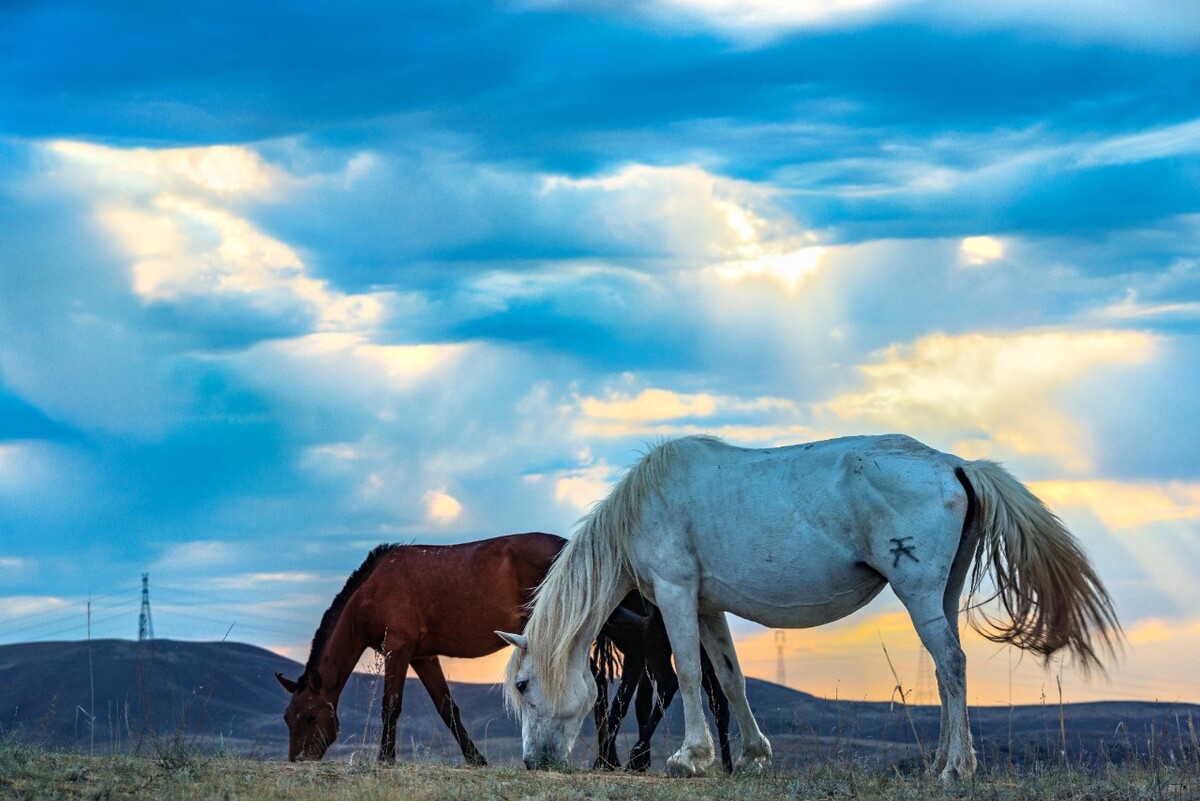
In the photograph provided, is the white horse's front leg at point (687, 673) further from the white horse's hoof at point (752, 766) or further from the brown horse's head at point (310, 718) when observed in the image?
the brown horse's head at point (310, 718)

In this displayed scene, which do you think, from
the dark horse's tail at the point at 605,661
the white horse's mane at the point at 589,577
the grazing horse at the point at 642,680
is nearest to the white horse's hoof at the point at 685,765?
the white horse's mane at the point at 589,577

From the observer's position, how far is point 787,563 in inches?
383

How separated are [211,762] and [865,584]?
4926mm

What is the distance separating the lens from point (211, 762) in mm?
8672

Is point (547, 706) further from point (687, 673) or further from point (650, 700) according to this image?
point (650, 700)

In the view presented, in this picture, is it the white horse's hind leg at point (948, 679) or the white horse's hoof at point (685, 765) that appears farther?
the white horse's hoof at point (685, 765)

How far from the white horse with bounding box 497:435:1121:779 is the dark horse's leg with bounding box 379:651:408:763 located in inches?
80.0

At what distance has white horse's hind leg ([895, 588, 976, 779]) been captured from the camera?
29.5 ft

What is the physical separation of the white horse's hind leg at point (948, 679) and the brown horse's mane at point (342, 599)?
6.22 meters

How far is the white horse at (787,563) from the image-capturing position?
30.3 feet

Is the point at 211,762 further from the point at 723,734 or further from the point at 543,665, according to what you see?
the point at 723,734

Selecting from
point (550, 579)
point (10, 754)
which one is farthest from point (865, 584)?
point (10, 754)

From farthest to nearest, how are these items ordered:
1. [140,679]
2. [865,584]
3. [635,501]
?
1. [635,501]
2. [865,584]
3. [140,679]

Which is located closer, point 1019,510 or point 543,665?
point 1019,510
